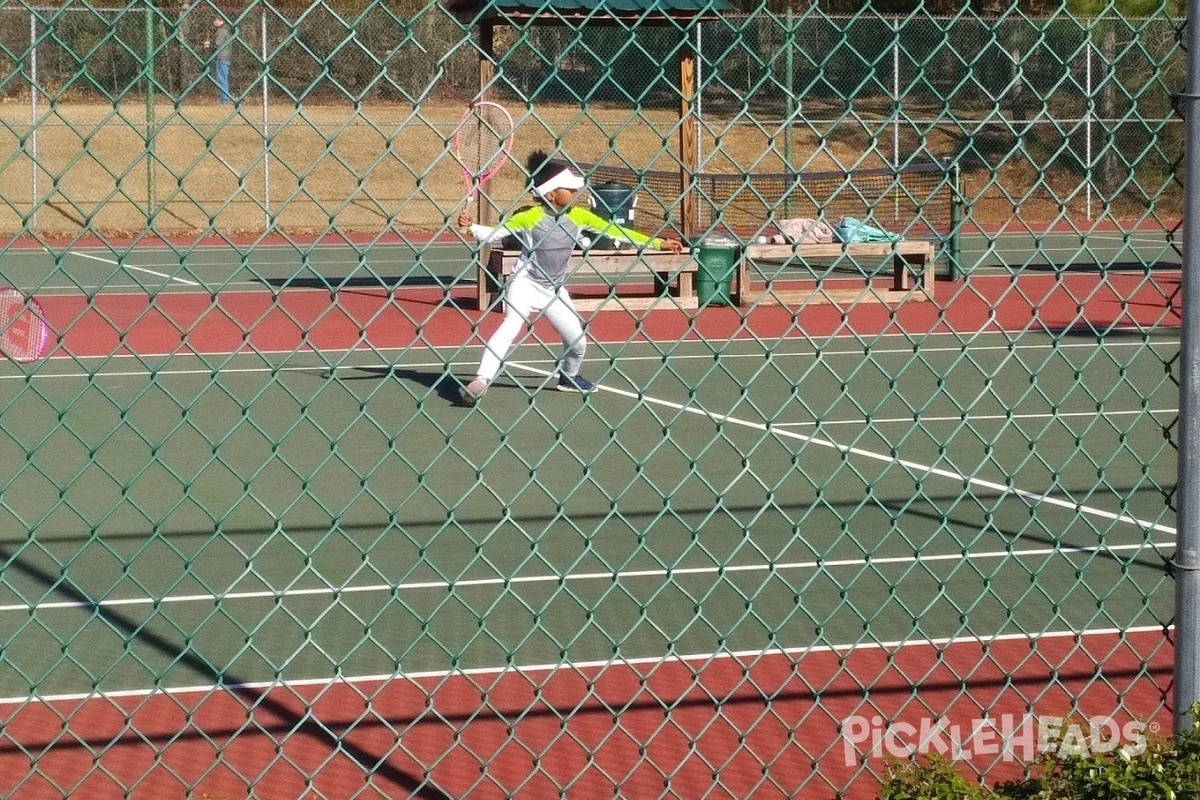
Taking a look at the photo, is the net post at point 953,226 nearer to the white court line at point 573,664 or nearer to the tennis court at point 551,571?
the tennis court at point 551,571

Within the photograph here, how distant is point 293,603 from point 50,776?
1959 mm

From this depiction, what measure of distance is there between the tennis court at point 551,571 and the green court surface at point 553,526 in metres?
0.03

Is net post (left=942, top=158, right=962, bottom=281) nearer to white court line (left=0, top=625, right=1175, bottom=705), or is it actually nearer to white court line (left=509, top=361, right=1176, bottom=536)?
white court line (left=509, top=361, right=1176, bottom=536)

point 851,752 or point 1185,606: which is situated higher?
point 1185,606

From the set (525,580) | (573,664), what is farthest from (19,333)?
(525,580)

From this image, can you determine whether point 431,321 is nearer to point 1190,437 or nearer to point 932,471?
point 932,471

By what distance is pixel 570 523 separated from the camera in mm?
4559

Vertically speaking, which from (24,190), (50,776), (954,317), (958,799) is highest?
(958,799)

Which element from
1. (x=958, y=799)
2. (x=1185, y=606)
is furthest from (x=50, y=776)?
(x=1185, y=606)

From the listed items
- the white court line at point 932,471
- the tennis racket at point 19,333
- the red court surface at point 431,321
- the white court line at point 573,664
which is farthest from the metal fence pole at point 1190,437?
the red court surface at point 431,321

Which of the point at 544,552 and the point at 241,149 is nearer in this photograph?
the point at 544,552

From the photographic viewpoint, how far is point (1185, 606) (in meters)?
3.61

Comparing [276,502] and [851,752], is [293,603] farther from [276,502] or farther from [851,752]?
[851,752]

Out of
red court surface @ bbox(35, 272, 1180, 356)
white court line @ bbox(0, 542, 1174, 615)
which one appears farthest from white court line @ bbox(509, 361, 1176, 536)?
red court surface @ bbox(35, 272, 1180, 356)
